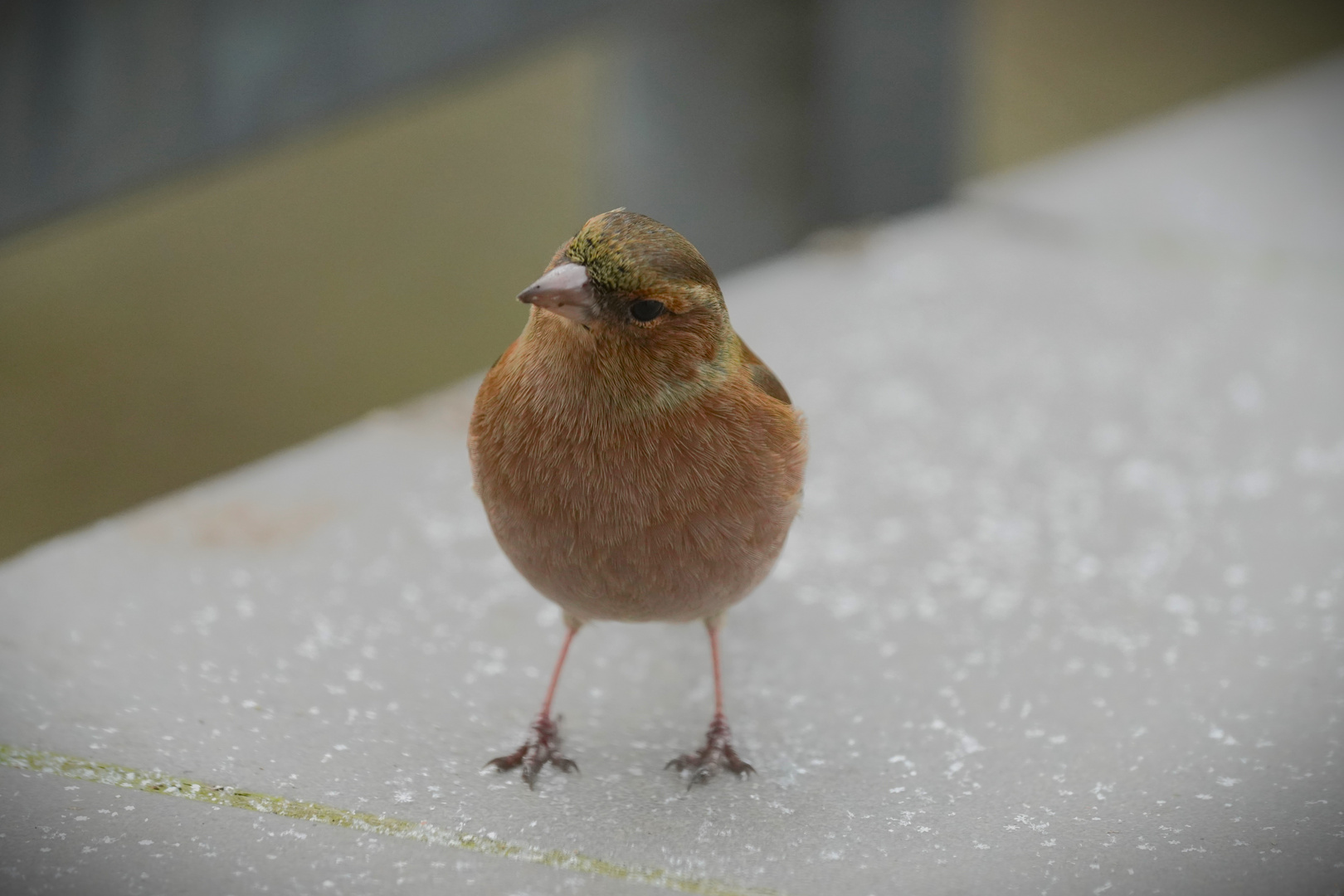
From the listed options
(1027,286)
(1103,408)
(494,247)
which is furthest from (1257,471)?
(494,247)

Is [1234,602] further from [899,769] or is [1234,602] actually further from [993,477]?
[899,769]

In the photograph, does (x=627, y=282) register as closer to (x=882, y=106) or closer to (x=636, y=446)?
(x=636, y=446)

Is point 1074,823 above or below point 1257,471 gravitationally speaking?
below

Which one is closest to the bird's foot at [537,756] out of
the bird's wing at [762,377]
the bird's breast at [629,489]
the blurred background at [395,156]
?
the bird's breast at [629,489]

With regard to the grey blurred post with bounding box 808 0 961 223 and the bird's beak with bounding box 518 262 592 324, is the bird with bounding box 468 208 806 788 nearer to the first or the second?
the bird's beak with bounding box 518 262 592 324

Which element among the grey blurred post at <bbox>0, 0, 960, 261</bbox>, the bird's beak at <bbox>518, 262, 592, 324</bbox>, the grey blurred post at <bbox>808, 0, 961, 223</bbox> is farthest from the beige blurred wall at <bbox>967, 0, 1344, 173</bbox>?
the bird's beak at <bbox>518, 262, 592, 324</bbox>

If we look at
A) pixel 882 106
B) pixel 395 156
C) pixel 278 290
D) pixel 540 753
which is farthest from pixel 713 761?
pixel 395 156
